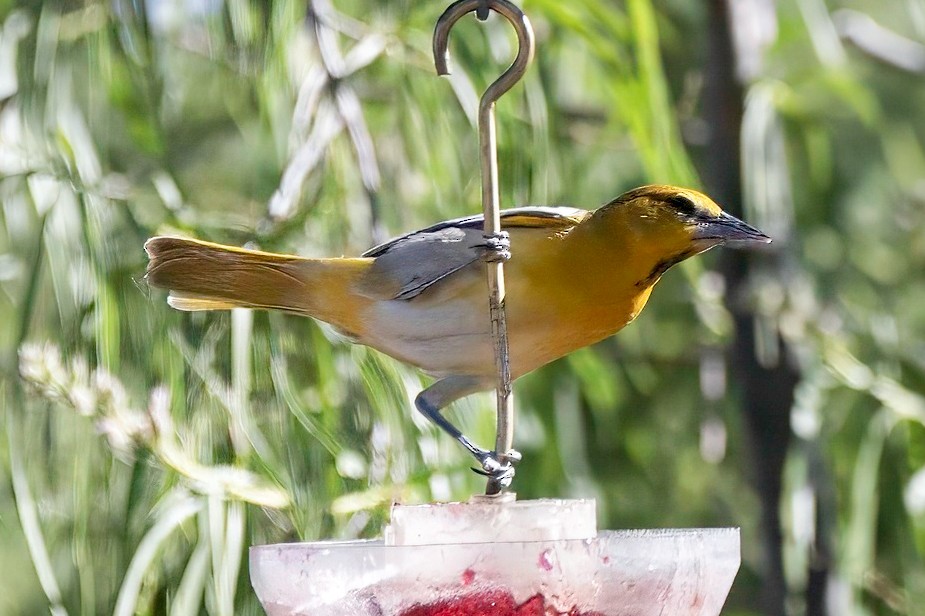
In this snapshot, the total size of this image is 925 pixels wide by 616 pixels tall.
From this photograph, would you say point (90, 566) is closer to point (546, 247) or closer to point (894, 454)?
point (546, 247)

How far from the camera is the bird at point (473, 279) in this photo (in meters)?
1.20

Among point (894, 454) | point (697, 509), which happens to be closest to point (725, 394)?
point (697, 509)

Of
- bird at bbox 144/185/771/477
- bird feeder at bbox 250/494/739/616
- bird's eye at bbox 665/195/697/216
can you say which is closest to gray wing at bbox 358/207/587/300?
bird at bbox 144/185/771/477

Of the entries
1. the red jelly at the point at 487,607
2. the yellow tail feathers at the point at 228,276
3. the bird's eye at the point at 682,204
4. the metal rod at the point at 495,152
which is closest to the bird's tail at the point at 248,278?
the yellow tail feathers at the point at 228,276

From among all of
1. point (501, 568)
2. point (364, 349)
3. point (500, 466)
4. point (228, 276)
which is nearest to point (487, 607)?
point (501, 568)

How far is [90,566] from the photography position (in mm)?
1454

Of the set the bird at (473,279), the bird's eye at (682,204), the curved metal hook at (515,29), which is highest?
the curved metal hook at (515,29)

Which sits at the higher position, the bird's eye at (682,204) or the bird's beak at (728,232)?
the bird's eye at (682,204)

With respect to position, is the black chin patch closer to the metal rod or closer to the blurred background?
the metal rod

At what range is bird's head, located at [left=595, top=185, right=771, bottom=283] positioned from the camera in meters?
1.20

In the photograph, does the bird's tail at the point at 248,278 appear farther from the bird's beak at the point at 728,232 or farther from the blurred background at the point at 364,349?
the bird's beak at the point at 728,232

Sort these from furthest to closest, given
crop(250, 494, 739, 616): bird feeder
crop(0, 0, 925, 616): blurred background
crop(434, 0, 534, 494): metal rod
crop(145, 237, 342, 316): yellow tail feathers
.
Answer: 1. crop(0, 0, 925, 616): blurred background
2. crop(145, 237, 342, 316): yellow tail feathers
3. crop(434, 0, 534, 494): metal rod
4. crop(250, 494, 739, 616): bird feeder

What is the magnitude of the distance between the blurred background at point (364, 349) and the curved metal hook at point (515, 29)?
0.57m

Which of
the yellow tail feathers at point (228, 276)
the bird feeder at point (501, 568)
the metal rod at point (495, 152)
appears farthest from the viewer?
the yellow tail feathers at point (228, 276)
